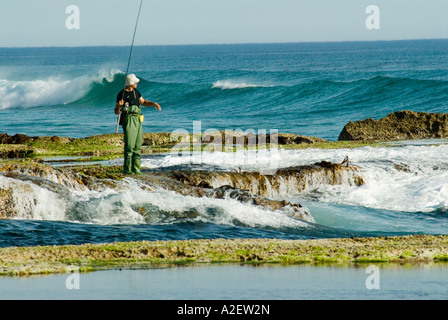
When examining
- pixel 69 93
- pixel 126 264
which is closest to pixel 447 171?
pixel 126 264

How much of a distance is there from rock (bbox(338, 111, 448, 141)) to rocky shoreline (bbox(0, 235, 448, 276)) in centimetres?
1853

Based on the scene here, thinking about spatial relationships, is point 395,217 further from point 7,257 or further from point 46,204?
point 7,257

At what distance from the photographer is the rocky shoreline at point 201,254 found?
29.0ft

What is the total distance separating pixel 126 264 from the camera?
29.1 feet

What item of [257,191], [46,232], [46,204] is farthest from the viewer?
[257,191]

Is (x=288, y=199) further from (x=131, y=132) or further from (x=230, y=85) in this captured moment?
(x=230, y=85)

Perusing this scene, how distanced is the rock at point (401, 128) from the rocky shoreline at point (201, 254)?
18.5m

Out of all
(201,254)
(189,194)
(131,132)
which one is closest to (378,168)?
(189,194)

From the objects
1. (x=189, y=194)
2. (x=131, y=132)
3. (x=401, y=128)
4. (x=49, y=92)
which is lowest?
(x=189, y=194)

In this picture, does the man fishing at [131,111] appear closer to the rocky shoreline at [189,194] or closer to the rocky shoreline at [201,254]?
the rocky shoreline at [189,194]

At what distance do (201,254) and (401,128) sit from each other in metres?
20.8

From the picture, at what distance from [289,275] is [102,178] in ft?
23.4

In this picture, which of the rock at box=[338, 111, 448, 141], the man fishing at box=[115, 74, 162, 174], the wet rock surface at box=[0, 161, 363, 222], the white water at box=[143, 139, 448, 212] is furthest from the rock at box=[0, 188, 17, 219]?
the rock at box=[338, 111, 448, 141]

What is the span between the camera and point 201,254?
30.7ft
